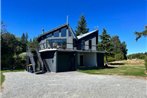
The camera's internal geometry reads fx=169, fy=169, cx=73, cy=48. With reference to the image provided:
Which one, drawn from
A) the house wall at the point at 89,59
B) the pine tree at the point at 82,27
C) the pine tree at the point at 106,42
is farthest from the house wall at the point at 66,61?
the pine tree at the point at 82,27

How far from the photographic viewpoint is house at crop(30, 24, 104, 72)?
22656 millimetres

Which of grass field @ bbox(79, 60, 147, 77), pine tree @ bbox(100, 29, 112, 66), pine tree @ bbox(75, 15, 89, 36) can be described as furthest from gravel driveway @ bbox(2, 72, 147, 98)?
pine tree @ bbox(75, 15, 89, 36)

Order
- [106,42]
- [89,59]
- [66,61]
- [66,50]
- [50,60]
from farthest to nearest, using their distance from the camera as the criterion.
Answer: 1. [106,42]
2. [89,59]
3. [66,61]
4. [50,60]
5. [66,50]

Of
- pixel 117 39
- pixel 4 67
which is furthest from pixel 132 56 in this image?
pixel 4 67

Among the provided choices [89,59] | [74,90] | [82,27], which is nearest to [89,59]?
[89,59]

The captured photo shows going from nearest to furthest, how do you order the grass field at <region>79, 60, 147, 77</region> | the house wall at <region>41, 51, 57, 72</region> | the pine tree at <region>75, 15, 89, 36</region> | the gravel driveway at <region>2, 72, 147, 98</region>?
1. the gravel driveway at <region>2, 72, 147, 98</region>
2. the grass field at <region>79, 60, 147, 77</region>
3. the house wall at <region>41, 51, 57, 72</region>
4. the pine tree at <region>75, 15, 89, 36</region>

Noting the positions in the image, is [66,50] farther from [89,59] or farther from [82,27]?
[82,27]

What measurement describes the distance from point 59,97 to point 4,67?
2470 centimetres

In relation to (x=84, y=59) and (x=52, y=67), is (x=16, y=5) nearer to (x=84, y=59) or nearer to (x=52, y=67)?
(x=52, y=67)

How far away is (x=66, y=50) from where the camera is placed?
2281 centimetres

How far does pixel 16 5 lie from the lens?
1980cm

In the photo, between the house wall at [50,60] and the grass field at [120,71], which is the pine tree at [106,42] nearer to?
the grass field at [120,71]

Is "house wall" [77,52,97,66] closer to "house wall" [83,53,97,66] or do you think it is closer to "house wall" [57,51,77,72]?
"house wall" [83,53,97,66]

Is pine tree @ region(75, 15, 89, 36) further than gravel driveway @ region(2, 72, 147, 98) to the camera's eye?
Yes
